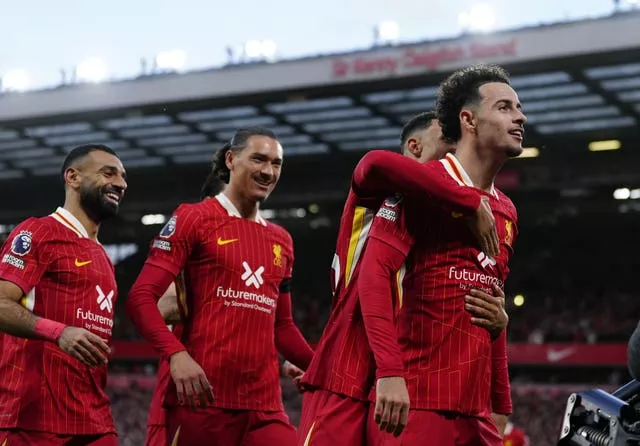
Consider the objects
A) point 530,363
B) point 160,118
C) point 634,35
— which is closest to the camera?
point 634,35

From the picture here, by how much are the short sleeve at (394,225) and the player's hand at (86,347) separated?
4.66 feet

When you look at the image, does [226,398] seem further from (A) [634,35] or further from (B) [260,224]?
(A) [634,35]

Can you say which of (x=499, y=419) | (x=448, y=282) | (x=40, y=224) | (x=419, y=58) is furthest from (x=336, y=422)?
(x=419, y=58)

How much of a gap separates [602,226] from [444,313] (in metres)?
26.6

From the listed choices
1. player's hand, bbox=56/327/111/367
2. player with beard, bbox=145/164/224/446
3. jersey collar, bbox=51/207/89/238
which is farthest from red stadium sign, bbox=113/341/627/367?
player's hand, bbox=56/327/111/367

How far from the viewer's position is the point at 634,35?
17.7m

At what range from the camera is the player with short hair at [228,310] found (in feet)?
16.1

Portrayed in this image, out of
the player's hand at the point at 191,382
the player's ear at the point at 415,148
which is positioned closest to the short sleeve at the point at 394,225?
the player's ear at the point at 415,148

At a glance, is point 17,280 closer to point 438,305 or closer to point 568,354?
point 438,305

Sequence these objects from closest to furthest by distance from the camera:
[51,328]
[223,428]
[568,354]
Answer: [51,328]
[223,428]
[568,354]

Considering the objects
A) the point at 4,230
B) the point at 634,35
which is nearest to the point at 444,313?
the point at 634,35

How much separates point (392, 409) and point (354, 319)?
1.75 ft

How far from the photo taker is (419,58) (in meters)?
19.3

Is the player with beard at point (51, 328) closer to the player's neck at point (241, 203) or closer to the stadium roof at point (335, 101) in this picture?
the player's neck at point (241, 203)
